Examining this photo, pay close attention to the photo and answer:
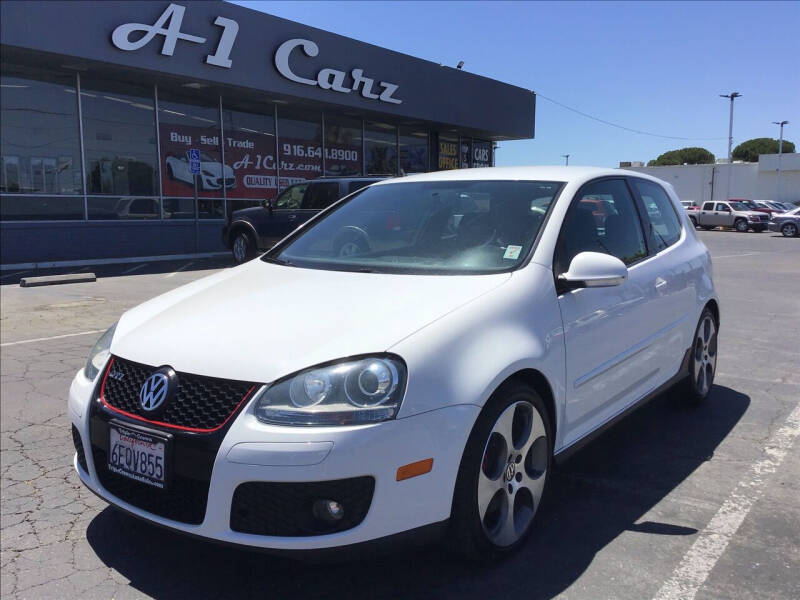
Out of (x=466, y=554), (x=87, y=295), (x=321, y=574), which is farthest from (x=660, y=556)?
(x=87, y=295)

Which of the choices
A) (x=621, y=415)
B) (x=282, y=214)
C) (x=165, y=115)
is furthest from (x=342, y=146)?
(x=621, y=415)

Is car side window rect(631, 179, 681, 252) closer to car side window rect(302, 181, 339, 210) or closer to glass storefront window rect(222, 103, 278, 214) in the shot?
car side window rect(302, 181, 339, 210)

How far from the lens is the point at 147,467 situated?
2.49 meters

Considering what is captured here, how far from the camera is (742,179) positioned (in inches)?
2286

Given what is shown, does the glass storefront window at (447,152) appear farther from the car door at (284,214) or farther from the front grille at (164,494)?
the front grille at (164,494)

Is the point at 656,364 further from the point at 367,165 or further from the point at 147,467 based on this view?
the point at 367,165

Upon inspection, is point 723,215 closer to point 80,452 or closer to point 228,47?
point 228,47

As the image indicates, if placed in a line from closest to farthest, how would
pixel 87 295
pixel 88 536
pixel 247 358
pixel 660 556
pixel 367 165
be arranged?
pixel 247 358 → pixel 660 556 → pixel 88 536 → pixel 87 295 → pixel 367 165

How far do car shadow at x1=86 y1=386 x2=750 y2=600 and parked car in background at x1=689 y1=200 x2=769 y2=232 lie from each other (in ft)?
116

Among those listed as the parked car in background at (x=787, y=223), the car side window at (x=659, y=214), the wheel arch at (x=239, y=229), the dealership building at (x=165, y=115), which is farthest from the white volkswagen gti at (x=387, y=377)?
the parked car in background at (x=787, y=223)

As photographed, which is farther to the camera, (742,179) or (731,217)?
(742,179)

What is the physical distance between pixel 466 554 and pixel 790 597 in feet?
4.01

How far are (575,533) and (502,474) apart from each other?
0.59 meters

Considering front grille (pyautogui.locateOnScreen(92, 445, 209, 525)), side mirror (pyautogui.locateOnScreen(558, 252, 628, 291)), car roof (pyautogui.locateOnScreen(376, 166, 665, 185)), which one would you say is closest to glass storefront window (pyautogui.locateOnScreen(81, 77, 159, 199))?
car roof (pyautogui.locateOnScreen(376, 166, 665, 185))
